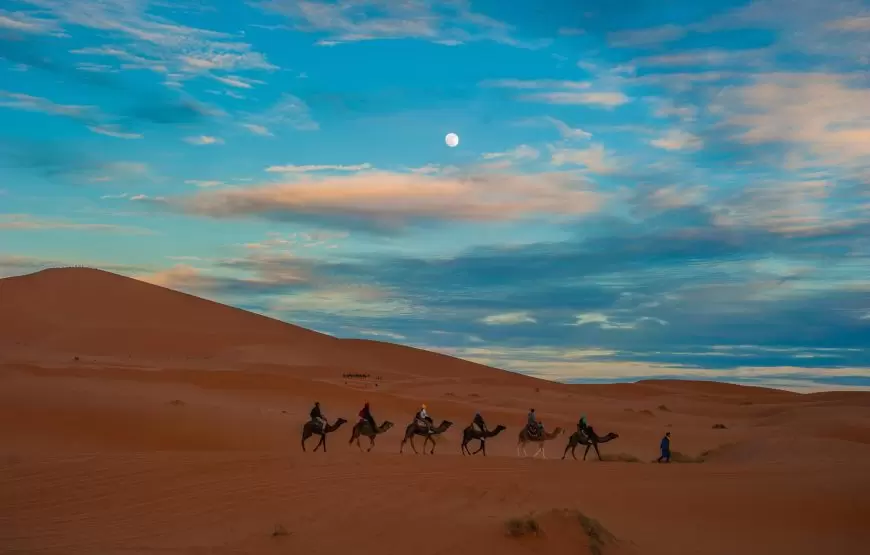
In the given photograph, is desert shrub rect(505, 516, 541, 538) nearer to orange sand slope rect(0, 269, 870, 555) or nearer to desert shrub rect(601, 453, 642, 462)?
orange sand slope rect(0, 269, 870, 555)

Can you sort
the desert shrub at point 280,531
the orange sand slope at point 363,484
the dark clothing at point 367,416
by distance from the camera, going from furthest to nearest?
the dark clothing at point 367,416, the orange sand slope at point 363,484, the desert shrub at point 280,531

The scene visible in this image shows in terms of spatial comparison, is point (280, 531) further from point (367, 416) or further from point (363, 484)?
point (367, 416)

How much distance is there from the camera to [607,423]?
149 feet

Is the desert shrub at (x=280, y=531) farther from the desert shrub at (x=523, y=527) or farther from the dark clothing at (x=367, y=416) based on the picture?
the dark clothing at (x=367, y=416)

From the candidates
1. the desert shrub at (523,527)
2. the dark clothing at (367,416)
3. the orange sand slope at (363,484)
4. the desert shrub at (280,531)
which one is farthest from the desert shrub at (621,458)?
the desert shrub at (280,531)

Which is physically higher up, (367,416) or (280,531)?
(367,416)

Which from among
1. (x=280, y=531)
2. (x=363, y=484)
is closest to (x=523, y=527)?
(x=280, y=531)

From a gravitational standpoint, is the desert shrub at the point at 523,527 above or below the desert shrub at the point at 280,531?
above

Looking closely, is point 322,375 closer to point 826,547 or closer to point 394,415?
point 394,415

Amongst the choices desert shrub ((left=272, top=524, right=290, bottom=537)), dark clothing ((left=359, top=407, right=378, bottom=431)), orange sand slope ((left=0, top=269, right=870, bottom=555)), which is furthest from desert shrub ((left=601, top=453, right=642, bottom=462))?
desert shrub ((left=272, top=524, right=290, bottom=537))

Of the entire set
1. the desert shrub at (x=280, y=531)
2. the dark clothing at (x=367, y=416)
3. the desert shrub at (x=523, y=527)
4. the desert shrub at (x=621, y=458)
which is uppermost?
the dark clothing at (x=367, y=416)

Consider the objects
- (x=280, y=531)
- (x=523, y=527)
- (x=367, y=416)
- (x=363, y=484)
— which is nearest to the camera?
(x=523, y=527)

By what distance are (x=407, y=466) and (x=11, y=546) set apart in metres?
9.07

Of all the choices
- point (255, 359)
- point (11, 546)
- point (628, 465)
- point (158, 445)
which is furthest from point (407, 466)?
point (255, 359)
